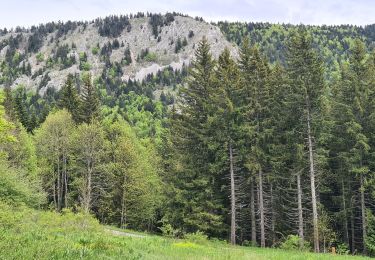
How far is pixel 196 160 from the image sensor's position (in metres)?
36.8

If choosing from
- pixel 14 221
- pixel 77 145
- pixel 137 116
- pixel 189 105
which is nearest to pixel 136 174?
pixel 77 145

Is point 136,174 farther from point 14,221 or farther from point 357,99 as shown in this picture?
point 14,221

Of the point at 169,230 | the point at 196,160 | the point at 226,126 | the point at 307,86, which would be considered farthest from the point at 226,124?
the point at 169,230

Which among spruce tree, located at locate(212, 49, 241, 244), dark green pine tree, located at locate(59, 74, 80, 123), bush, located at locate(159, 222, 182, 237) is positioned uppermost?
dark green pine tree, located at locate(59, 74, 80, 123)

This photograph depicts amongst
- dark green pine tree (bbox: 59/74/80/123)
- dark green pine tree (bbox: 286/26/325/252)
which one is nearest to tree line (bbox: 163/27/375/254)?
dark green pine tree (bbox: 286/26/325/252)

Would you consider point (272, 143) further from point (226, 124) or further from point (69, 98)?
point (69, 98)

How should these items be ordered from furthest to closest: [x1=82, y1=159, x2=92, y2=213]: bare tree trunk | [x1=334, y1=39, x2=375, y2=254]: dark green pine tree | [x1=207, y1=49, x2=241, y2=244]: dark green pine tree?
[x1=82, y1=159, x2=92, y2=213]: bare tree trunk
[x1=207, y1=49, x2=241, y2=244]: dark green pine tree
[x1=334, y1=39, x2=375, y2=254]: dark green pine tree

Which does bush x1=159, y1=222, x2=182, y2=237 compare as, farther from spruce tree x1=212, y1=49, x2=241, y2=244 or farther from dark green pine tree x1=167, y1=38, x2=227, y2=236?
spruce tree x1=212, y1=49, x2=241, y2=244

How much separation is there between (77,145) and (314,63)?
29.7 meters

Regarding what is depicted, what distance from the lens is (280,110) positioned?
35438mm

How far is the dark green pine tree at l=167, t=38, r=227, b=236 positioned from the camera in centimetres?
3531

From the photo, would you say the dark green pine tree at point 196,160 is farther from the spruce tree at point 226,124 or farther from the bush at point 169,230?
the bush at point 169,230

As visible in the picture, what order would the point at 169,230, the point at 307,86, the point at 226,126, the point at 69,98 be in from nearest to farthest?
the point at 307,86 < the point at 169,230 < the point at 226,126 < the point at 69,98

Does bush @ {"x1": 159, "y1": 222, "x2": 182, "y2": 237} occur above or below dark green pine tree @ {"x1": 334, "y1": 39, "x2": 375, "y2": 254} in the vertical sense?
below
